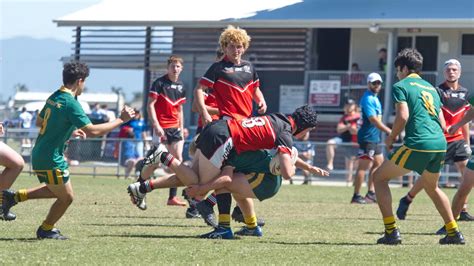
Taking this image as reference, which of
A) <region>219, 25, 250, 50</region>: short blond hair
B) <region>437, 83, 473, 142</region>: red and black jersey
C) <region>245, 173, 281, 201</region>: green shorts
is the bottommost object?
<region>245, 173, 281, 201</region>: green shorts

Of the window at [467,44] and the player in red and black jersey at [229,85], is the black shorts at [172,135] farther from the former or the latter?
the window at [467,44]

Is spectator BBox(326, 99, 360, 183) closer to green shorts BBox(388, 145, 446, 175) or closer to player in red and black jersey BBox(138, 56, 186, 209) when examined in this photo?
player in red and black jersey BBox(138, 56, 186, 209)

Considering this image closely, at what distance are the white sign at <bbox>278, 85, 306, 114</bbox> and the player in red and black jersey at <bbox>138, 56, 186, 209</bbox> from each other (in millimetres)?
18609

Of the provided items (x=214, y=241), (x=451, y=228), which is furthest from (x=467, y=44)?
(x=214, y=241)

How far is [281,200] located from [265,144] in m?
8.23

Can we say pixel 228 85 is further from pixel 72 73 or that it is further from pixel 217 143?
pixel 72 73

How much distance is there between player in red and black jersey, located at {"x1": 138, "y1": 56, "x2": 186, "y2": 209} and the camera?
16781 mm

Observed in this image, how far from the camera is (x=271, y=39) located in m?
36.9

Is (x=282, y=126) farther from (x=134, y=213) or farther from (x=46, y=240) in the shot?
(x=134, y=213)

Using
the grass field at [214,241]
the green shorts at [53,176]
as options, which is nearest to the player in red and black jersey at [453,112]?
the grass field at [214,241]

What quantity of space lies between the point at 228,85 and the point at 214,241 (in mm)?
2524

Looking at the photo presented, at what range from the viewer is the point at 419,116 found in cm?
1184

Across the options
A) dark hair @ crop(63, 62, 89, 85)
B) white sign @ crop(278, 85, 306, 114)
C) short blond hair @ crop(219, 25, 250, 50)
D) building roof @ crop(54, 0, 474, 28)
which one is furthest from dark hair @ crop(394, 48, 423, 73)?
white sign @ crop(278, 85, 306, 114)

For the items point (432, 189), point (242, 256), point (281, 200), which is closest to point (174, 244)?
point (242, 256)
